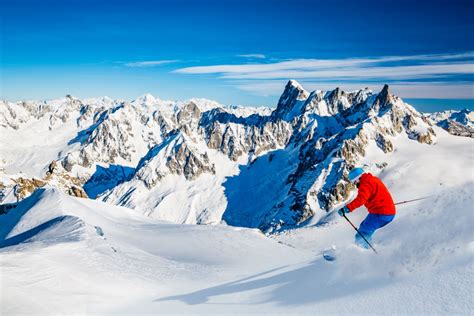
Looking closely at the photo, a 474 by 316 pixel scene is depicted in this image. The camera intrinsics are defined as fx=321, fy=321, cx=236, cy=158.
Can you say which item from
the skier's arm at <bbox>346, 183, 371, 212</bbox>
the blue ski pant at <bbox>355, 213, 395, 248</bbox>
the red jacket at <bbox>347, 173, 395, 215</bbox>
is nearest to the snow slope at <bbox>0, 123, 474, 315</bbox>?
the blue ski pant at <bbox>355, 213, 395, 248</bbox>

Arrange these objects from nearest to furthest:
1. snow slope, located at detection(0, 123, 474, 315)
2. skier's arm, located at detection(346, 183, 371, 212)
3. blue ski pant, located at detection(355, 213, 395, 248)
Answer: snow slope, located at detection(0, 123, 474, 315)
skier's arm, located at detection(346, 183, 371, 212)
blue ski pant, located at detection(355, 213, 395, 248)

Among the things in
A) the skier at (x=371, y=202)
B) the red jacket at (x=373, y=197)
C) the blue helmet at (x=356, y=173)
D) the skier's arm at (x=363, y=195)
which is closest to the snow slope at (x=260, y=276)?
the skier at (x=371, y=202)

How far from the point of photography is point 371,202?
524 inches

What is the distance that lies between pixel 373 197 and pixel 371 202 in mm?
229

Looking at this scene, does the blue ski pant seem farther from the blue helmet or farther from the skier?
the blue helmet

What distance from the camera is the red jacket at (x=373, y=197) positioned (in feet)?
42.6

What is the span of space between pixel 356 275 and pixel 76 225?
23849 mm

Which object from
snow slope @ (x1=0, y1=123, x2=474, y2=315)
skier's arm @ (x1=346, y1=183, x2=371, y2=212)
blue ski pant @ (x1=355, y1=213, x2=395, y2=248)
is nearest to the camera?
snow slope @ (x1=0, y1=123, x2=474, y2=315)

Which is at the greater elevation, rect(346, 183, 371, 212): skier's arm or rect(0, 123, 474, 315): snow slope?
rect(346, 183, 371, 212): skier's arm

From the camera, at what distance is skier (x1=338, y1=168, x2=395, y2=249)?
1301 centimetres

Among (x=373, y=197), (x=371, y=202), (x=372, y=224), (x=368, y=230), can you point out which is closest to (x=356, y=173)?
(x=373, y=197)

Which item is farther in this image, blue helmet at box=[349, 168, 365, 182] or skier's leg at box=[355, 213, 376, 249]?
skier's leg at box=[355, 213, 376, 249]

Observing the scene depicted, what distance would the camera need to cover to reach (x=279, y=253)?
27625 mm

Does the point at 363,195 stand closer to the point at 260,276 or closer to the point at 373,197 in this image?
the point at 373,197
